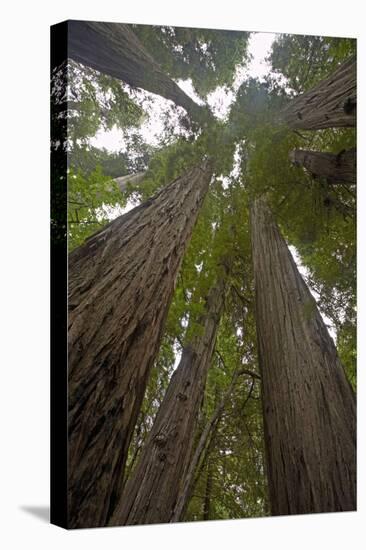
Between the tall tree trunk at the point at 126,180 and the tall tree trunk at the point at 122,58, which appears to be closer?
the tall tree trunk at the point at 122,58

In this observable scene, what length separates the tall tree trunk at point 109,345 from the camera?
4.79 metres

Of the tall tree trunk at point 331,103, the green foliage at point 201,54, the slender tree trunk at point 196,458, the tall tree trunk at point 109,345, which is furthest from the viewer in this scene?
the tall tree trunk at point 331,103

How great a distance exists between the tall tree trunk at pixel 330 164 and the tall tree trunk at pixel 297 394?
0.48 metres

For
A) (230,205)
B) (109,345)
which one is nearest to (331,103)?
(230,205)

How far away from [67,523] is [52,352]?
39.0 inches

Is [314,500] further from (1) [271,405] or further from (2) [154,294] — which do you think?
(2) [154,294]

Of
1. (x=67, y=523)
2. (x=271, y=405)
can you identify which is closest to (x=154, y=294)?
(x=271, y=405)

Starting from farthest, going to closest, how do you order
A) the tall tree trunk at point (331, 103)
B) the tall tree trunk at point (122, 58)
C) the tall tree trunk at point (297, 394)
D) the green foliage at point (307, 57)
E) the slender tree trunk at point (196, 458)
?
the tall tree trunk at point (331, 103)
the green foliage at point (307, 57)
the tall tree trunk at point (297, 394)
the slender tree trunk at point (196, 458)
the tall tree trunk at point (122, 58)

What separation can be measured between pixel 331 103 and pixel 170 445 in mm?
2679

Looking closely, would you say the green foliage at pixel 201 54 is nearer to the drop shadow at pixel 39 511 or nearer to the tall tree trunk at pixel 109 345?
the tall tree trunk at pixel 109 345

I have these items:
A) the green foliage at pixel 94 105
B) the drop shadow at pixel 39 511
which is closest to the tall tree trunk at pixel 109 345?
the drop shadow at pixel 39 511

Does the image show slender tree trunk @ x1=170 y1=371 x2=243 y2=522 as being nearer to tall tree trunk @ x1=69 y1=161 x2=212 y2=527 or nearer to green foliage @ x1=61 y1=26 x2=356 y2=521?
green foliage @ x1=61 y1=26 x2=356 y2=521

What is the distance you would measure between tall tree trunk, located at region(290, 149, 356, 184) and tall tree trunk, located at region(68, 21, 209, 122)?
0.83 m

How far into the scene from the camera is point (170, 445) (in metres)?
5.23
